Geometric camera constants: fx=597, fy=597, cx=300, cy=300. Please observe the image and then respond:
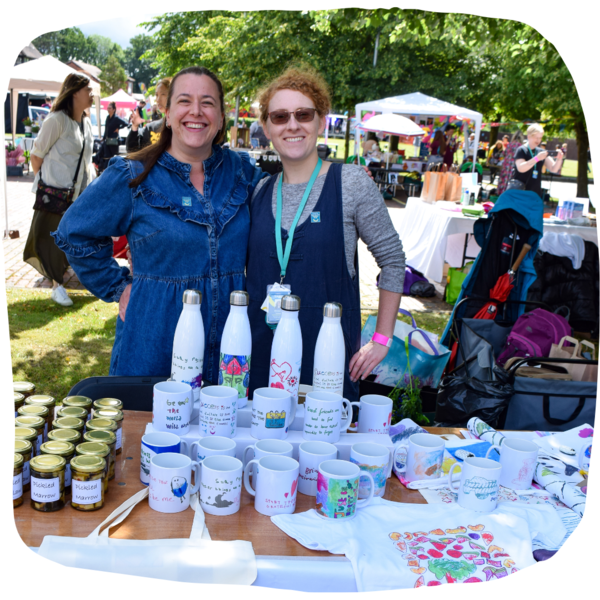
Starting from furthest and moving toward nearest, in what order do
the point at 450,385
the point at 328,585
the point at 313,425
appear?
the point at 450,385, the point at 313,425, the point at 328,585

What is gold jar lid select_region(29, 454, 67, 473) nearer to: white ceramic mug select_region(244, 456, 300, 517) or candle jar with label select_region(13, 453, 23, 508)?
candle jar with label select_region(13, 453, 23, 508)

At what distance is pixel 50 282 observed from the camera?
6.65 m

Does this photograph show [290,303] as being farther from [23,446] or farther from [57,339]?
[57,339]

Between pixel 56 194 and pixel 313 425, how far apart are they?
4.82 meters

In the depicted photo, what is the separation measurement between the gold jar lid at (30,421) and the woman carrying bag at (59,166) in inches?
172

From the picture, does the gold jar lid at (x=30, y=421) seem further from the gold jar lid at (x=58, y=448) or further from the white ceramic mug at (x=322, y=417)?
the white ceramic mug at (x=322, y=417)

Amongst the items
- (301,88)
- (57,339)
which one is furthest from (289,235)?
(57,339)

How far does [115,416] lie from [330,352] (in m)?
0.65

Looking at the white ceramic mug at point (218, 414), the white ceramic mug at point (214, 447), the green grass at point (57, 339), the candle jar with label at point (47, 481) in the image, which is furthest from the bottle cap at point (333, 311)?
the green grass at point (57, 339)

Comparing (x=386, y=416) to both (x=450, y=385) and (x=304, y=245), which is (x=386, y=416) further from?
(x=450, y=385)

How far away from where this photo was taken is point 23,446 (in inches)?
57.9

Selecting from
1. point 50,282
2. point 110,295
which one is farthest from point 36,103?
point 110,295

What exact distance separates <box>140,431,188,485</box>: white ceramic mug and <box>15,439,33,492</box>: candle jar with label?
0.89 feet

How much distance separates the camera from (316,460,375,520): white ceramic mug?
4.75 feet
